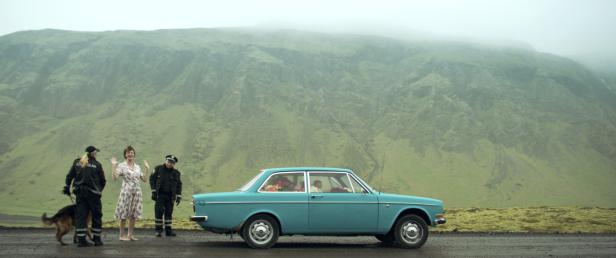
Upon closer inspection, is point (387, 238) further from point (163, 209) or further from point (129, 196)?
point (129, 196)

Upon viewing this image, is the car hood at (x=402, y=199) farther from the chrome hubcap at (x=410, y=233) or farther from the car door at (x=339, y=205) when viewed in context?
the chrome hubcap at (x=410, y=233)

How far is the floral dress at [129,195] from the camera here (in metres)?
13.3

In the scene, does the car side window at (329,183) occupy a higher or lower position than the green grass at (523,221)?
higher

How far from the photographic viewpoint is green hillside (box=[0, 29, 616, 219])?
105m

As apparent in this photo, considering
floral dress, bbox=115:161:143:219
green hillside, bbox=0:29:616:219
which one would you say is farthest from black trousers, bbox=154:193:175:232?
green hillside, bbox=0:29:616:219

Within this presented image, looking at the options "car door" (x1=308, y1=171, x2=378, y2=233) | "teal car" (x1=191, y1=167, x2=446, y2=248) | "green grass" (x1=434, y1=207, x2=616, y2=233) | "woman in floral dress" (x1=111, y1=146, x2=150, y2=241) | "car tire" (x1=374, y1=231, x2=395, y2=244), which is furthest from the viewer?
"green grass" (x1=434, y1=207, x2=616, y2=233)

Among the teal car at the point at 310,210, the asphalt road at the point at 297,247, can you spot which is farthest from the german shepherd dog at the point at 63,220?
the teal car at the point at 310,210

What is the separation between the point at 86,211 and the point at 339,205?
507cm

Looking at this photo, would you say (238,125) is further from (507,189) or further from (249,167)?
(507,189)

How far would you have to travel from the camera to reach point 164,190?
14109mm

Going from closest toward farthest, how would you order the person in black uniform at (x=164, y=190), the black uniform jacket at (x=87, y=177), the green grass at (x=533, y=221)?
the black uniform jacket at (x=87, y=177) < the person in black uniform at (x=164, y=190) < the green grass at (x=533, y=221)

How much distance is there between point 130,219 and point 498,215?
48.1ft

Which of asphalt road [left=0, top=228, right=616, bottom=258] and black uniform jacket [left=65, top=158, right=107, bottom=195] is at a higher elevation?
black uniform jacket [left=65, top=158, right=107, bottom=195]

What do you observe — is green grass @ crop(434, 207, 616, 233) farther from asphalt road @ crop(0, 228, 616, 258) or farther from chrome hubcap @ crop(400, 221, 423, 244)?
chrome hubcap @ crop(400, 221, 423, 244)
